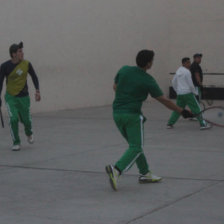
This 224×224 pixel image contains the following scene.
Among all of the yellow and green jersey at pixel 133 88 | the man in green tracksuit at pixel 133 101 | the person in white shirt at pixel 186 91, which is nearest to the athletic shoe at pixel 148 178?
the man in green tracksuit at pixel 133 101

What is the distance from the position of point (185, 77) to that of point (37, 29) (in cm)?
511

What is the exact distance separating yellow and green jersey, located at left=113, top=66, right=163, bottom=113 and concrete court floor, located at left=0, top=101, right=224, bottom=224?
941 mm

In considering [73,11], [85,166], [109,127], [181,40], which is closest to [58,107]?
[73,11]

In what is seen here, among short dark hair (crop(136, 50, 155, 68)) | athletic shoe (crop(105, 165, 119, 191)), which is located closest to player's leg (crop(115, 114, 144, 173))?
athletic shoe (crop(105, 165, 119, 191))

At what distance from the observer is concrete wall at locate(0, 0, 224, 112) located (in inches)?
688

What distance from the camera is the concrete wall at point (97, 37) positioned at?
17.5 m

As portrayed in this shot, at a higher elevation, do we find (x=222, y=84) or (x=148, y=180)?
(x=148, y=180)

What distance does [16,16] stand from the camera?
16.9 meters

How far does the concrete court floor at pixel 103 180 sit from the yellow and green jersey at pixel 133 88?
941 mm

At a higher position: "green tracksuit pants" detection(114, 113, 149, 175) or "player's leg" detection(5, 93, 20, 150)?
"green tracksuit pants" detection(114, 113, 149, 175)

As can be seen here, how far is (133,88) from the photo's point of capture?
25.0 ft

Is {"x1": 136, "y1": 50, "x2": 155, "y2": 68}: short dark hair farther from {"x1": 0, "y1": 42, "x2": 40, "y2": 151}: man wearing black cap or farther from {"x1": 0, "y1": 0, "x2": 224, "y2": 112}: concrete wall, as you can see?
{"x1": 0, "y1": 0, "x2": 224, "y2": 112}: concrete wall

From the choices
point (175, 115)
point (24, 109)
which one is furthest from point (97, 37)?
point (24, 109)

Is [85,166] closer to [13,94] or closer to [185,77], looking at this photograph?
[13,94]
